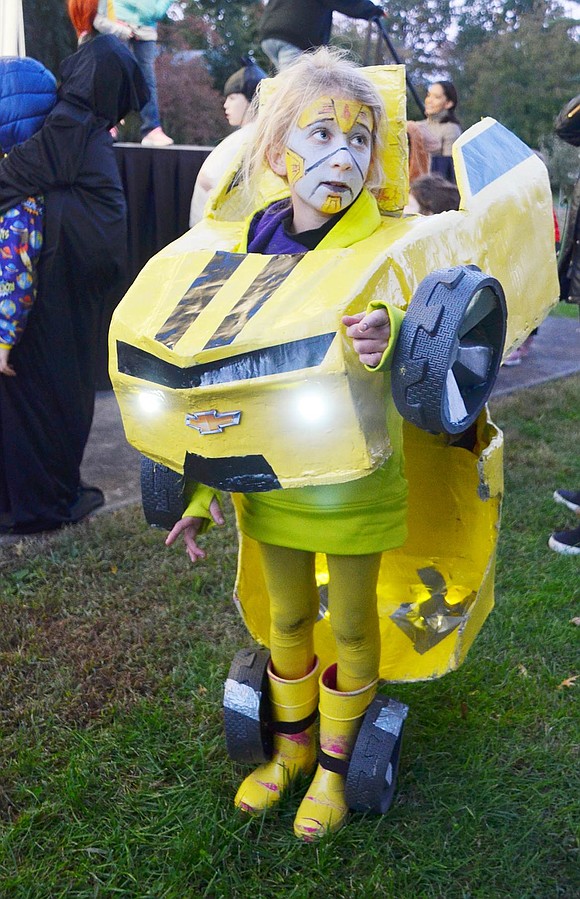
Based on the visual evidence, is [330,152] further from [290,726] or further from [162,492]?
[290,726]

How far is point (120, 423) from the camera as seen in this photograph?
5.39 metres

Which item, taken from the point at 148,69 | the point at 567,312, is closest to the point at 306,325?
the point at 148,69

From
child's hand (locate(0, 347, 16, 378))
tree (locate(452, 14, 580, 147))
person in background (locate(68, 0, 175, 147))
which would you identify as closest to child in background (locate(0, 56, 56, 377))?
child's hand (locate(0, 347, 16, 378))

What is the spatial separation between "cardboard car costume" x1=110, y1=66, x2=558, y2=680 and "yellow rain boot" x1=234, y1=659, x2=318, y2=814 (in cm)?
28

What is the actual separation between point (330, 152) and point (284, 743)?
1510 mm

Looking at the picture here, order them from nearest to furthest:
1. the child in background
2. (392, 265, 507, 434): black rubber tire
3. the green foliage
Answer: (392, 265, 507, 434): black rubber tire
the child in background
the green foliage

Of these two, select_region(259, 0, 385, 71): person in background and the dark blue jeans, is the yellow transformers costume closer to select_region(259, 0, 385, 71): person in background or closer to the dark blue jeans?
select_region(259, 0, 385, 71): person in background

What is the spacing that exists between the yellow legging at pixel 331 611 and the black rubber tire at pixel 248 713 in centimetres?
6

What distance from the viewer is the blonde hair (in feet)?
6.01

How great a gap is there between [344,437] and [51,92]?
8.43 ft

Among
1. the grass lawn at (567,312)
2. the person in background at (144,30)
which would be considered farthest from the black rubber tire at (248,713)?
the grass lawn at (567,312)

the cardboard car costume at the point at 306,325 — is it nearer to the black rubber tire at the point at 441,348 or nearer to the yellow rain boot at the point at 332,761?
the black rubber tire at the point at 441,348

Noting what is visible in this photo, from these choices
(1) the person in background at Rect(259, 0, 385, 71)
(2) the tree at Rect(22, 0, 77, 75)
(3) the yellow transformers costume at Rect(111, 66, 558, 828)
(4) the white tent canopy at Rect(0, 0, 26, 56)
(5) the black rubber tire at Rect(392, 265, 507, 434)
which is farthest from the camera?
(2) the tree at Rect(22, 0, 77, 75)

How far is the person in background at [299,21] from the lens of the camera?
217 inches
